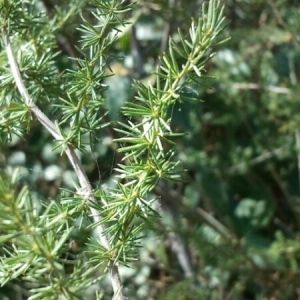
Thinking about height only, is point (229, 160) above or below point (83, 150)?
below

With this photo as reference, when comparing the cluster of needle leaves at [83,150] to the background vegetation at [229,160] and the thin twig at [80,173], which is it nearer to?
the thin twig at [80,173]

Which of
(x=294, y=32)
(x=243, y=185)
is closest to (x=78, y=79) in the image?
(x=294, y=32)

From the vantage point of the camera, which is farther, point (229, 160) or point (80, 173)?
point (229, 160)

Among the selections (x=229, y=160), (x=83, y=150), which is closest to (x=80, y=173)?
(x=83, y=150)

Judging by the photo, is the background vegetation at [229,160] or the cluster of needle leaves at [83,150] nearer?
the cluster of needle leaves at [83,150]

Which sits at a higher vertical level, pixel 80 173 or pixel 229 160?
pixel 80 173

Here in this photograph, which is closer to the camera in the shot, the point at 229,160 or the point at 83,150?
the point at 83,150

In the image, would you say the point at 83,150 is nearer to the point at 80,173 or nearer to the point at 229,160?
the point at 80,173

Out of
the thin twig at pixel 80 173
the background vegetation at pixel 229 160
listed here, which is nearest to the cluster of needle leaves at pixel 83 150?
the thin twig at pixel 80 173

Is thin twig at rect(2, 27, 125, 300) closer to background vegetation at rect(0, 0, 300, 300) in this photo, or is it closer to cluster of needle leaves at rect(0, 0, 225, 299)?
cluster of needle leaves at rect(0, 0, 225, 299)
